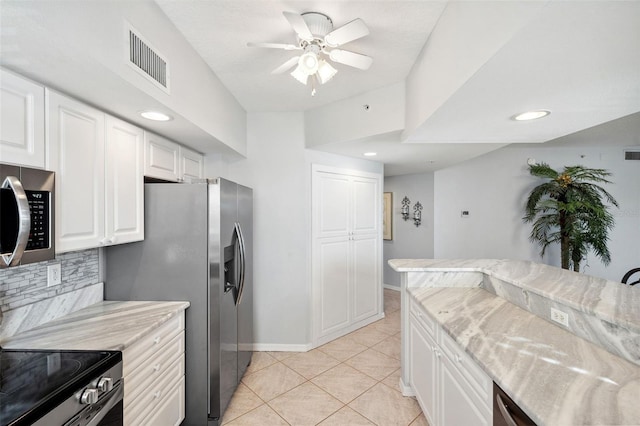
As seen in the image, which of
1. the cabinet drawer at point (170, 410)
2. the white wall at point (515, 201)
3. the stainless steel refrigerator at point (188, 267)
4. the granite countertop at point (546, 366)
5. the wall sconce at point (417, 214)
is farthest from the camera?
the wall sconce at point (417, 214)

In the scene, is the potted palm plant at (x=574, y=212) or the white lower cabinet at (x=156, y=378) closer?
the white lower cabinet at (x=156, y=378)

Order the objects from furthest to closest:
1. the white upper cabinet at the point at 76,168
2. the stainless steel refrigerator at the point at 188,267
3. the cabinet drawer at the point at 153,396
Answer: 1. the stainless steel refrigerator at the point at 188,267
2. the cabinet drawer at the point at 153,396
3. the white upper cabinet at the point at 76,168

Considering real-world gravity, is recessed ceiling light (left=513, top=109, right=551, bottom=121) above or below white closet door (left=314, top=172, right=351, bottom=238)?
above

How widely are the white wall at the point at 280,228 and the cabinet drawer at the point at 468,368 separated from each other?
183cm

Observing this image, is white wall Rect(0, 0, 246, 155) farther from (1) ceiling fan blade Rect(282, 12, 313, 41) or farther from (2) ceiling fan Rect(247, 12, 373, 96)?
(1) ceiling fan blade Rect(282, 12, 313, 41)

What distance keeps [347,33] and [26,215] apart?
164 centimetres

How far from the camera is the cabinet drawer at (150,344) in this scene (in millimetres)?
1449

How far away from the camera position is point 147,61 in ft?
4.90

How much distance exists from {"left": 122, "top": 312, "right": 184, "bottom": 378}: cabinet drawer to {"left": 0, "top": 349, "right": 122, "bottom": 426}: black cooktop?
0.14 m

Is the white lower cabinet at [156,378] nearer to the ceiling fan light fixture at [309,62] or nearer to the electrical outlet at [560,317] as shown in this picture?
the ceiling fan light fixture at [309,62]

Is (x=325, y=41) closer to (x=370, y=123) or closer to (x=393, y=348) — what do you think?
(x=370, y=123)

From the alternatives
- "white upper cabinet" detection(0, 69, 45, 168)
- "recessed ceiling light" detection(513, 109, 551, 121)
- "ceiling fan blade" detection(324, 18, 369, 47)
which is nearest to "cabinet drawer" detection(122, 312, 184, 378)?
"white upper cabinet" detection(0, 69, 45, 168)

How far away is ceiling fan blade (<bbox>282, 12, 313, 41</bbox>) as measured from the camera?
140 centimetres

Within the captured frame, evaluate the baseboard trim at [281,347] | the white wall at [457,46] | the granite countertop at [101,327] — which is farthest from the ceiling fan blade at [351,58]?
the baseboard trim at [281,347]
